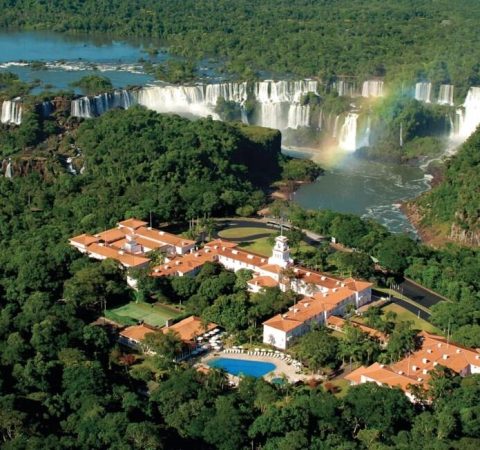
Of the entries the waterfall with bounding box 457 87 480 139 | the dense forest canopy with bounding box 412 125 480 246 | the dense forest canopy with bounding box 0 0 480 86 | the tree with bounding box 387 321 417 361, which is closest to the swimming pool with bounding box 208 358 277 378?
the tree with bounding box 387 321 417 361

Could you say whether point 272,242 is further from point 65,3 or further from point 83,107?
point 65,3

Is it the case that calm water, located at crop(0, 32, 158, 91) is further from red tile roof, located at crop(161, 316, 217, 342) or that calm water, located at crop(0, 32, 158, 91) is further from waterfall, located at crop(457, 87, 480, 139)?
red tile roof, located at crop(161, 316, 217, 342)

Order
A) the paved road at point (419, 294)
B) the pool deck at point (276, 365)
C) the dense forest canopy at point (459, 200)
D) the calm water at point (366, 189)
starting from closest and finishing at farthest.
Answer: the pool deck at point (276, 365) → the paved road at point (419, 294) → the dense forest canopy at point (459, 200) → the calm water at point (366, 189)

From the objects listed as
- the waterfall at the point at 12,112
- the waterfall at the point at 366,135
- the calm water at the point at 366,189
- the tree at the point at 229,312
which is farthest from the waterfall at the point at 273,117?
the tree at the point at 229,312

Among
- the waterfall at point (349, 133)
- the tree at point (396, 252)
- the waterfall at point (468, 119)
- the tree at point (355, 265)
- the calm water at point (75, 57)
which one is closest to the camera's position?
the tree at point (355, 265)

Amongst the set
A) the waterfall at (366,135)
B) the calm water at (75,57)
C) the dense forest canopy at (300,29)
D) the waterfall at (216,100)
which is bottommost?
the waterfall at (366,135)

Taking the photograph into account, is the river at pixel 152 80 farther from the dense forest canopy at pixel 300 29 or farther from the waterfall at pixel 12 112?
the waterfall at pixel 12 112
